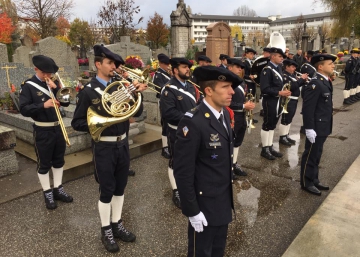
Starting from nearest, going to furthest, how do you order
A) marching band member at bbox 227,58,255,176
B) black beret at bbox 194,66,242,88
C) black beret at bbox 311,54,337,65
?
black beret at bbox 194,66,242,88
black beret at bbox 311,54,337,65
marching band member at bbox 227,58,255,176

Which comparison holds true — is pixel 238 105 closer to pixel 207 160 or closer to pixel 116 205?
pixel 116 205

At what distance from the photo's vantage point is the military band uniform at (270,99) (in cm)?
662

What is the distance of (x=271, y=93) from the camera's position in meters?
6.57

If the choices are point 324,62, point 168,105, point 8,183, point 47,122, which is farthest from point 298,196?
point 8,183

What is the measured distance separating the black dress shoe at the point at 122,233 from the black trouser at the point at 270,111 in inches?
170

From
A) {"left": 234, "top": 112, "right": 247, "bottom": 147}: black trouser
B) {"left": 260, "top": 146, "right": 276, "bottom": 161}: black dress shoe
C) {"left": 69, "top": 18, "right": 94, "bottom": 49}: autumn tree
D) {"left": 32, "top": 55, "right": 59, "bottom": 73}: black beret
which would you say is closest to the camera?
{"left": 32, "top": 55, "right": 59, "bottom": 73}: black beret

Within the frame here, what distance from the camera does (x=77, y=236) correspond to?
13.1ft

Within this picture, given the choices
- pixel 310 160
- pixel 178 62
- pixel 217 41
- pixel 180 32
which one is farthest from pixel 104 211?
pixel 180 32

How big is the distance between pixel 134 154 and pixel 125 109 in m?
3.54

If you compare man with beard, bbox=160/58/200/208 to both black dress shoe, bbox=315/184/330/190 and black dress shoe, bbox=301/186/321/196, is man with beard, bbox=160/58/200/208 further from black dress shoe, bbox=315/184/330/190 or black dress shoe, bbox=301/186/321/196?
black dress shoe, bbox=315/184/330/190

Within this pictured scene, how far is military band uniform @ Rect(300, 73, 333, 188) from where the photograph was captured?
4938 millimetres

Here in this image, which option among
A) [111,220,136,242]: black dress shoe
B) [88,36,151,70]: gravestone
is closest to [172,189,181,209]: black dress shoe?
[111,220,136,242]: black dress shoe

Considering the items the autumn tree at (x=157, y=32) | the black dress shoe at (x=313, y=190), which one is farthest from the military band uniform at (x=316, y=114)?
the autumn tree at (x=157, y=32)

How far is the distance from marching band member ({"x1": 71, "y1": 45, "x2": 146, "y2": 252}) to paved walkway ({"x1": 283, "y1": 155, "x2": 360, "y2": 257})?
2156mm
